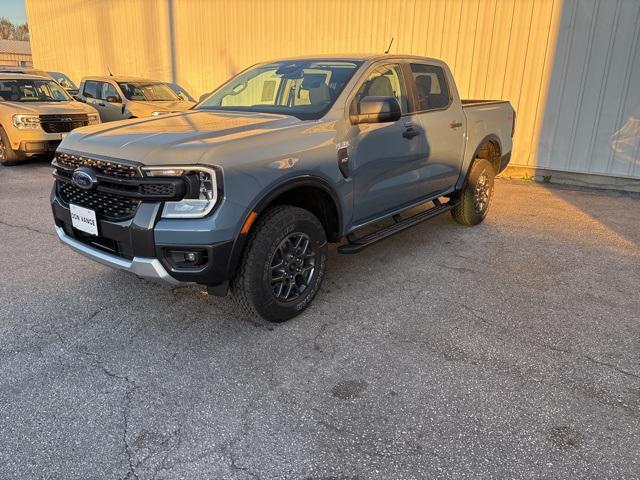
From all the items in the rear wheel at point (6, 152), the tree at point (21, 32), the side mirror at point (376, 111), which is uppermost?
the tree at point (21, 32)

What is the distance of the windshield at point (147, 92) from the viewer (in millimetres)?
11180

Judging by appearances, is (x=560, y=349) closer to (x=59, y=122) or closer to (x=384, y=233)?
(x=384, y=233)

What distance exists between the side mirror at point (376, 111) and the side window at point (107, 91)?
9130mm

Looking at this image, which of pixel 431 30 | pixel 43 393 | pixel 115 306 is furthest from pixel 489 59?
pixel 43 393

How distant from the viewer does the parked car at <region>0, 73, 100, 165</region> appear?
8.93 m

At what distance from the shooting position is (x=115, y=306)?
3.72 metres

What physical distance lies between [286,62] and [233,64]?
8502 millimetres

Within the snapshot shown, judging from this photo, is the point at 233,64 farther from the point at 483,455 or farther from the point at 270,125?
the point at 483,455

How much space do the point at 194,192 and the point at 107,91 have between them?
400 inches

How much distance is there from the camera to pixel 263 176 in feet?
10.0

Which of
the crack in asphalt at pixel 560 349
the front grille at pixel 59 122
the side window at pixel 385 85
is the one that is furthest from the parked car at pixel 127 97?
the crack in asphalt at pixel 560 349

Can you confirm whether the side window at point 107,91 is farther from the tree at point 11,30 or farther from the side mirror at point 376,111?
the tree at point 11,30

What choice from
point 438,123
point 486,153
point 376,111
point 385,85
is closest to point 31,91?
point 385,85

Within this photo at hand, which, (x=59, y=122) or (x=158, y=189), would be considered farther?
(x=59, y=122)
